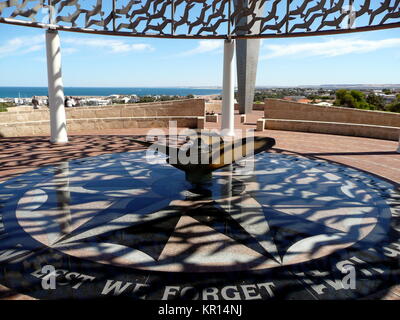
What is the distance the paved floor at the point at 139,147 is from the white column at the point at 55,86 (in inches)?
23.6

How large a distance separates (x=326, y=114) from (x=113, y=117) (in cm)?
1224

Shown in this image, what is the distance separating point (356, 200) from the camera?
7062 millimetres

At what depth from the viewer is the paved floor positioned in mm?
10023

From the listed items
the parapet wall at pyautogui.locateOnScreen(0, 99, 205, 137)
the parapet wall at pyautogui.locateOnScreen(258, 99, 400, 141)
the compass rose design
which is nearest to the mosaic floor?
the compass rose design

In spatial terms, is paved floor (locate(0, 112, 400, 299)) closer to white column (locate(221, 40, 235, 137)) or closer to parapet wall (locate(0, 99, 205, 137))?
parapet wall (locate(0, 99, 205, 137))

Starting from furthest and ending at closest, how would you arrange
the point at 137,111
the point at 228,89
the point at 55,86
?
the point at 137,111 → the point at 228,89 → the point at 55,86

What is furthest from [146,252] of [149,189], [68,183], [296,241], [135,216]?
[68,183]

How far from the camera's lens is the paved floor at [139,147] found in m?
10.0

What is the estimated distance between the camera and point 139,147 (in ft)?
43.2

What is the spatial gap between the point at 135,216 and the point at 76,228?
3.44ft

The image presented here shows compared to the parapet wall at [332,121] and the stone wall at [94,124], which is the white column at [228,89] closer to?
the parapet wall at [332,121]

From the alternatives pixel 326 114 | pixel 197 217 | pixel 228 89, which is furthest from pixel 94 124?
pixel 197 217

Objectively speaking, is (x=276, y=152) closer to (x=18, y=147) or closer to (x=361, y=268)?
(x=361, y=268)

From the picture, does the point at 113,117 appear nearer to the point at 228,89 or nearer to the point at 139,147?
the point at 139,147
